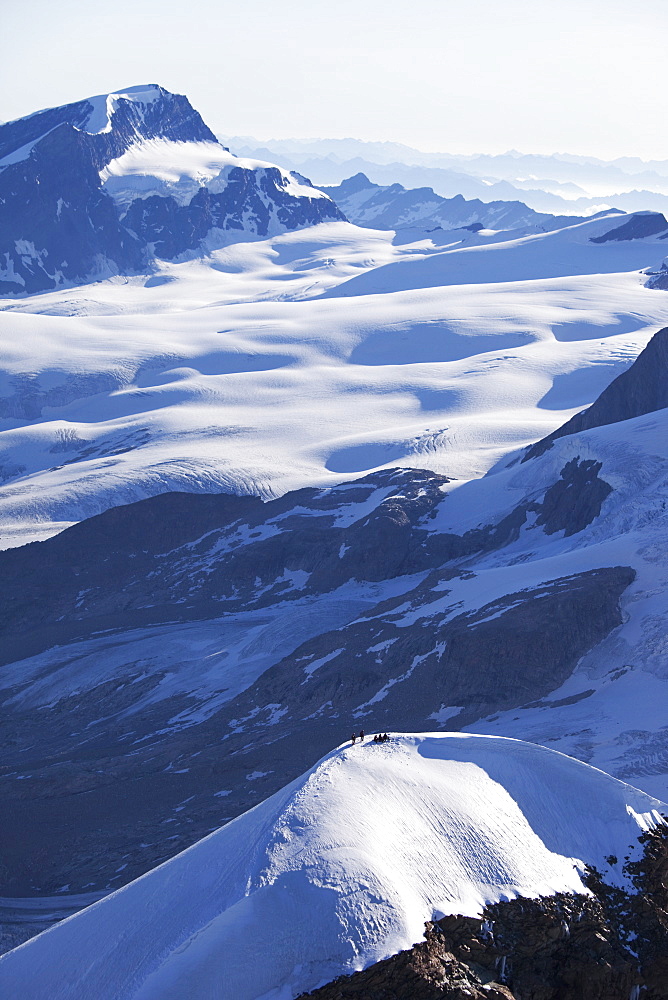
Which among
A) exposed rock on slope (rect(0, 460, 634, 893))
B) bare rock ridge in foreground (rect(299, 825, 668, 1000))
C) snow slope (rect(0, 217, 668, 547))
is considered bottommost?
exposed rock on slope (rect(0, 460, 634, 893))

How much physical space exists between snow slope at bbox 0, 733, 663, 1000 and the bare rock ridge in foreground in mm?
347

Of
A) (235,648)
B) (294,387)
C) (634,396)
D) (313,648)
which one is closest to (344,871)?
(313,648)

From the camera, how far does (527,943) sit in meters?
21.2

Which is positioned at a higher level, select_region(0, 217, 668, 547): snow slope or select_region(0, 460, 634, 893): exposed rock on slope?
select_region(0, 217, 668, 547): snow slope

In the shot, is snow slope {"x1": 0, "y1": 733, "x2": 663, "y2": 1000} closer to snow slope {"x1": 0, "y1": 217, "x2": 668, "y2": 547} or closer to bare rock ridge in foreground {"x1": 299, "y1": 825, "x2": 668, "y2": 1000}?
bare rock ridge in foreground {"x1": 299, "y1": 825, "x2": 668, "y2": 1000}

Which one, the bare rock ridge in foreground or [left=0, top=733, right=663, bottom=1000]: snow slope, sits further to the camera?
[left=0, top=733, right=663, bottom=1000]: snow slope

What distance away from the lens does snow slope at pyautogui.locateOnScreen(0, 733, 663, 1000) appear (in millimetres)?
19891

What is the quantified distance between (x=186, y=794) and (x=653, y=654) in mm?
22549

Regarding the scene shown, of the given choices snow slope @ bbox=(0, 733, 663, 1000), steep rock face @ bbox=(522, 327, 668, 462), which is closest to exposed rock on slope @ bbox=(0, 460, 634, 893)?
steep rock face @ bbox=(522, 327, 668, 462)

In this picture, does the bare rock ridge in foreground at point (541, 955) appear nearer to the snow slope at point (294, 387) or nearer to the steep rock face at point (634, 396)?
the steep rock face at point (634, 396)

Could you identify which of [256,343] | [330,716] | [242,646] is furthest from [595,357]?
[330,716]

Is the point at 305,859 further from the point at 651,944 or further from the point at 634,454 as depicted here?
the point at 634,454

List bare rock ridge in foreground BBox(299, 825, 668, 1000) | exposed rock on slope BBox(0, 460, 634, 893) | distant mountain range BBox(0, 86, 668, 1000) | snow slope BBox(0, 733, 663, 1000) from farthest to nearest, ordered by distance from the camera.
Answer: exposed rock on slope BBox(0, 460, 634, 893) → distant mountain range BBox(0, 86, 668, 1000) → snow slope BBox(0, 733, 663, 1000) → bare rock ridge in foreground BBox(299, 825, 668, 1000)

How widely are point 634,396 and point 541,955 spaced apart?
69.7m
